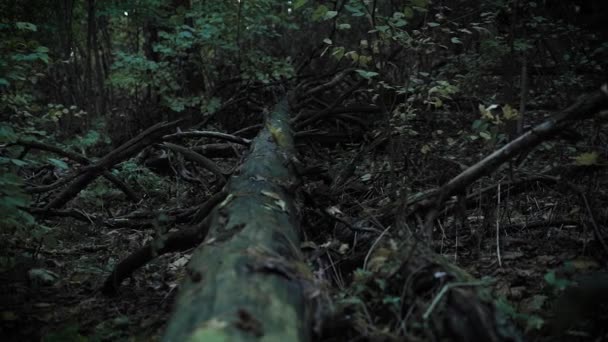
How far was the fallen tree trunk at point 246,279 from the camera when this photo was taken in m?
1.41

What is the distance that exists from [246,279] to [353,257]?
85cm

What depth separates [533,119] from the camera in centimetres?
493

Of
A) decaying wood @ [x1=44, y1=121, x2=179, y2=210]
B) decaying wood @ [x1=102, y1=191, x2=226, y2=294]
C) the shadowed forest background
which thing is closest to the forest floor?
the shadowed forest background

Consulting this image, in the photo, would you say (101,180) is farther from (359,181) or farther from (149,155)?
(359,181)

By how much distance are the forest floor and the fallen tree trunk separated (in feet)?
1.64

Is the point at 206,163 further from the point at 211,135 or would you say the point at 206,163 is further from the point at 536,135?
the point at 536,135

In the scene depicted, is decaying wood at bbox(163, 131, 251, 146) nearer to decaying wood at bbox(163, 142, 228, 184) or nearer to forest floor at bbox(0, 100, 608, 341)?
decaying wood at bbox(163, 142, 228, 184)

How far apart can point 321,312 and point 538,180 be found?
1.97 metres

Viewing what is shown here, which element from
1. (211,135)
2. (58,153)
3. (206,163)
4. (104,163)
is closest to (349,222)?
(206,163)

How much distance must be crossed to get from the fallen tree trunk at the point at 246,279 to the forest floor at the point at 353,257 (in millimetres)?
500

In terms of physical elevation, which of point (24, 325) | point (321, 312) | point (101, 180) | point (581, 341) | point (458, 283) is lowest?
point (101, 180)

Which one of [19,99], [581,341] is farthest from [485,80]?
[19,99]

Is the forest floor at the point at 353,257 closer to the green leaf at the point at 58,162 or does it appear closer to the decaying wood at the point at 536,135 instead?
the decaying wood at the point at 536,135

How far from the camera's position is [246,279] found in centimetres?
165
